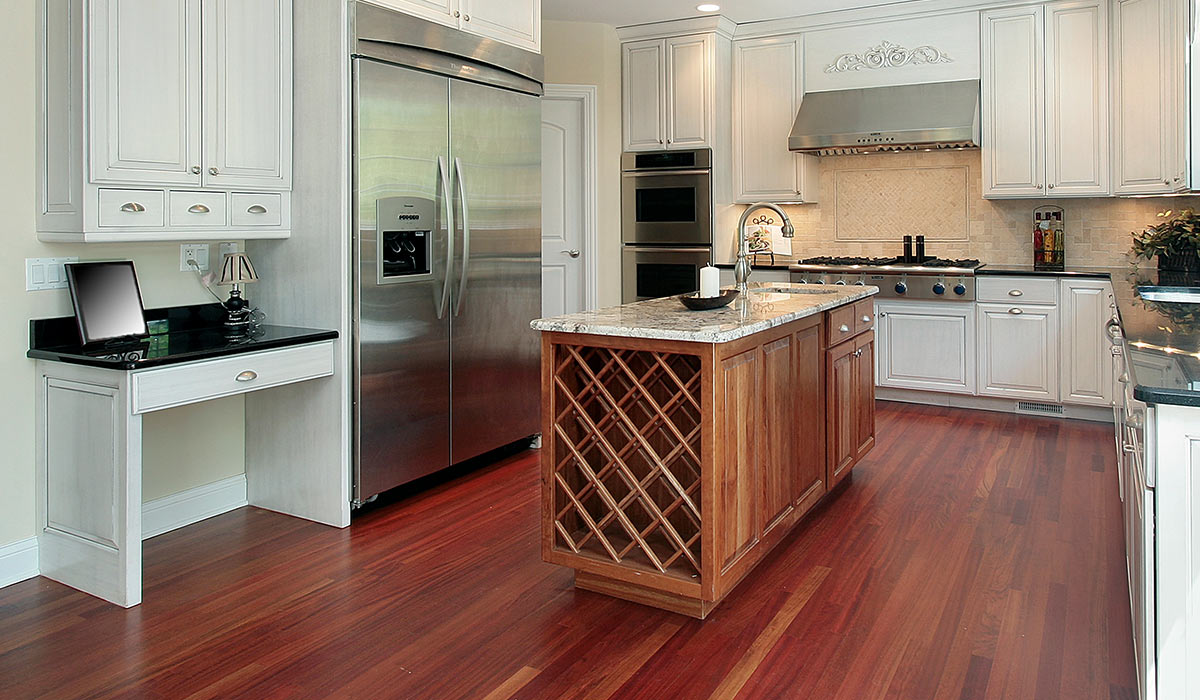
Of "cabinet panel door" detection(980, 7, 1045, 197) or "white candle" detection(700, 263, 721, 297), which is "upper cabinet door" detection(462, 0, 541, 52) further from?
"cabinet panel door" detection(980, 7, 1045, 197)

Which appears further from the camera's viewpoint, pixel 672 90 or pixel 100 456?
pixel 672 90

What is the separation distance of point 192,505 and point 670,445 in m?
2.00

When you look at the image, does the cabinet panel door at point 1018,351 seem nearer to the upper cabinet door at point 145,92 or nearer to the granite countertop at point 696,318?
the granite countertop at point 696,318

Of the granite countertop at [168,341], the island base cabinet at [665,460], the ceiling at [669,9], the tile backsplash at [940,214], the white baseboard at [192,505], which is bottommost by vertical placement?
the white baseboard at [192,505]

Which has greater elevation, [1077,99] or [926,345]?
[1077,99]

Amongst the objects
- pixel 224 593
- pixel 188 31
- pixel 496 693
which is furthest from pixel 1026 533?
pixel 188 31

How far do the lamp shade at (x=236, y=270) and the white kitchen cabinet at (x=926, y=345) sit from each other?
393 centimetres

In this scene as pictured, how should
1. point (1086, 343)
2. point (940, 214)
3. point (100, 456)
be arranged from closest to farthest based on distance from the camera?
point (100, 456), point (1086, 343), point (940, 214)

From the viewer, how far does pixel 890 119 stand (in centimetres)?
577

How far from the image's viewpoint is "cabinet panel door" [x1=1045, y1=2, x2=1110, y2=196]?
5289mm

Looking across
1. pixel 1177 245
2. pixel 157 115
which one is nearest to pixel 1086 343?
pixel 1177 245

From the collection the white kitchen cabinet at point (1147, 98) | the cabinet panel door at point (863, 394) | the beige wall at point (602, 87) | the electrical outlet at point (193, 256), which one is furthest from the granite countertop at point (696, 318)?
the beige wall at point (602, 87)

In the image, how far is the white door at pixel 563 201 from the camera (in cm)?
645

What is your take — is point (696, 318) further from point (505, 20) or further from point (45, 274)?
point (45, 274)
